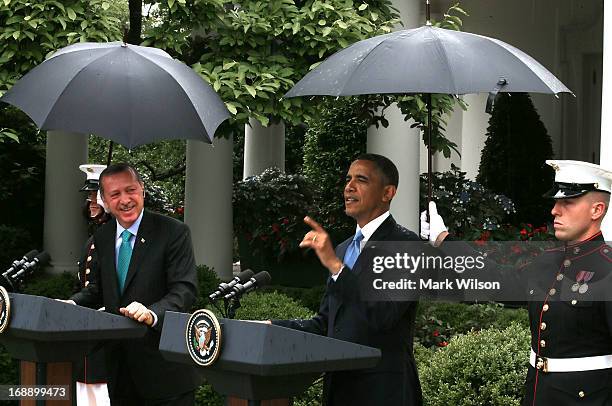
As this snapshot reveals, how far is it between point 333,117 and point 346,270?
38.3 feet

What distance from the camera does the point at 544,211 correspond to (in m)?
15.8

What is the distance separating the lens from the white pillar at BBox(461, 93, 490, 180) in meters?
18.3

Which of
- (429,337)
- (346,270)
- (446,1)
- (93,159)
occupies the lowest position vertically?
(429,337)

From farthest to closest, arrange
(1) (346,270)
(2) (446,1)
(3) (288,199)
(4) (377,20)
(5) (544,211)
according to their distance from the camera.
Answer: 1. (2) (446,1)
2. (5) (544,211)
3. (3) (288,199)
4. (4) (377,20)
5. (1) (346,270)

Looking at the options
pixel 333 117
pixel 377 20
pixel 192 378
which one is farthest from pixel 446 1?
pixel 192 378

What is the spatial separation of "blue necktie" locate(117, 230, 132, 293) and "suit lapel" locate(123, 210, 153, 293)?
0.04 meters

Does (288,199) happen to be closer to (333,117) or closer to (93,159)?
(333,117)

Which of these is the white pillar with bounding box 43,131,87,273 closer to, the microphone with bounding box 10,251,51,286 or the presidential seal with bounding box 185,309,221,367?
the microphone with bounding box 10,251,51,286

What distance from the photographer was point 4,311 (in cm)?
516

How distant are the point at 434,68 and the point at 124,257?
175cm

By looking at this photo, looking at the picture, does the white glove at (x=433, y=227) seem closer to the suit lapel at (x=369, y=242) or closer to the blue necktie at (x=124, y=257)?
the suit lapel at (x=369, y=242)

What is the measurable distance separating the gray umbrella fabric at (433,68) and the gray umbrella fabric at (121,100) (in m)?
0.70

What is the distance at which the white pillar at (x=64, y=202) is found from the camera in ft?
41.9

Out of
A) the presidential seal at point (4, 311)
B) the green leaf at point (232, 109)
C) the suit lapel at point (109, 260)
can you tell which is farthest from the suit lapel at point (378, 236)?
the green leaf at point (232, 109)
